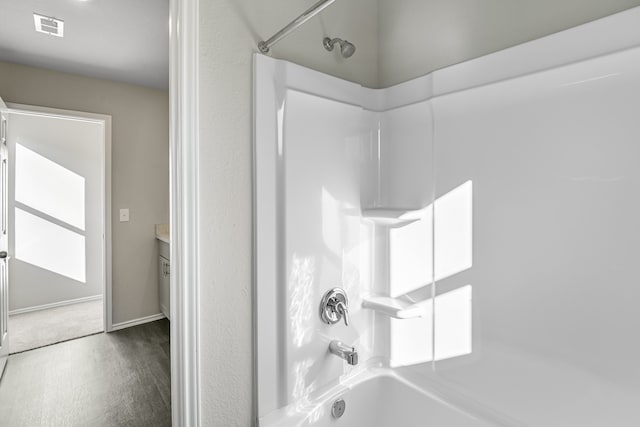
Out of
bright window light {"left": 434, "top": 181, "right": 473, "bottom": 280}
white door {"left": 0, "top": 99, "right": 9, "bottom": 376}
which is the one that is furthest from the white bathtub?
white door {"left": 0, "top": 99, "right": 9, "bottom": 376}

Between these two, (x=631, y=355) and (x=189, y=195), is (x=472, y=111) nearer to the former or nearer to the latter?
(x=631, y=355)

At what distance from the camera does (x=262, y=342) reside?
Answer: 1.24 metres

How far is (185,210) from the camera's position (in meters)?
1.08

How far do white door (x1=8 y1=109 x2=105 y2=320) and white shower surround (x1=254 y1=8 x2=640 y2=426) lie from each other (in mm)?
3299

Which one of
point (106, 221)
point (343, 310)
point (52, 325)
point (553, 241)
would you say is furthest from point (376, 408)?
point (52, 325)

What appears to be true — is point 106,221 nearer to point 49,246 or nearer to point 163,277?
point 163,277

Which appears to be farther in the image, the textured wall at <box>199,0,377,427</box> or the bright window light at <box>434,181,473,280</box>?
the bright window light at <box>434,181,473,280</box>

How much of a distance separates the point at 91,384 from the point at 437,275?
2.54m

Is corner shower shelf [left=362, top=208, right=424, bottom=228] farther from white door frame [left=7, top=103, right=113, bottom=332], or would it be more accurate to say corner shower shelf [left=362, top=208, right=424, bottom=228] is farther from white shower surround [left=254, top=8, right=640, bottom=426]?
white door frame [left=7, top=103, right=113, bottom=332]

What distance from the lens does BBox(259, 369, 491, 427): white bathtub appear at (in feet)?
4.20

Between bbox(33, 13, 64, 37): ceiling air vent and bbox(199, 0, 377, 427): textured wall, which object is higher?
bbox(33, 13, 64, 37): ceiling air vent

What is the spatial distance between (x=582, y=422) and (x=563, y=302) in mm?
377

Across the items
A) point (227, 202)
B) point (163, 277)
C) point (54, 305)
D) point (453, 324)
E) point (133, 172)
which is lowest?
point (54, 305)

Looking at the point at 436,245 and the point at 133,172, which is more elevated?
the point at 133,172
